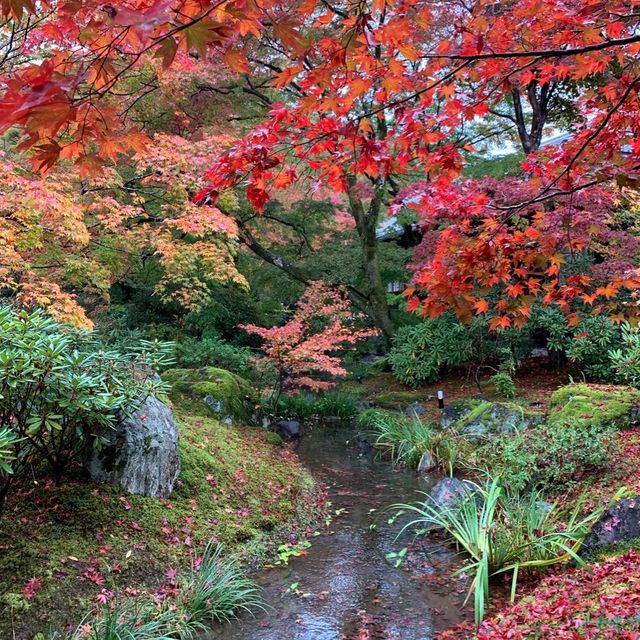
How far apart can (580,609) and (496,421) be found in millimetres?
5387

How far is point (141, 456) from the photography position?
4.49 meters

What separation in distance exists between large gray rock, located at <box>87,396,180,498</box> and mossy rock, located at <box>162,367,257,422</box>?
3.38 m

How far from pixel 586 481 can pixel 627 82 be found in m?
3.83

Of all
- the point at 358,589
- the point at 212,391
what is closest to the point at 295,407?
the point at 212,391

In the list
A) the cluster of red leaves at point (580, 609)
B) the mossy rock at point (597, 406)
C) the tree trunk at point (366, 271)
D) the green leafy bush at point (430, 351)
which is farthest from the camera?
the tree trunk at point (366, 271)

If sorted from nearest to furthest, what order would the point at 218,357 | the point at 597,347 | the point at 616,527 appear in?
the point at 616,527 → the point at 597,347 → the point at 218,357

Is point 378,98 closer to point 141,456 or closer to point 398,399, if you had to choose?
point 141,456

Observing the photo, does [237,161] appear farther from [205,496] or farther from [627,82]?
[205,496]

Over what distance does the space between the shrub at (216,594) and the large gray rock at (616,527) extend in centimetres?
246

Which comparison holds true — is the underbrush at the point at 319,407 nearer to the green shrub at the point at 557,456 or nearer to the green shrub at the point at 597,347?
the green shrub at the point at 597,347

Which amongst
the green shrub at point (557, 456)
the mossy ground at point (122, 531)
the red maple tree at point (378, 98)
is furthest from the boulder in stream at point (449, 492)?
the red maple tree at point (378, 98)

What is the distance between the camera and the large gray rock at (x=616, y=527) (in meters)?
3.63

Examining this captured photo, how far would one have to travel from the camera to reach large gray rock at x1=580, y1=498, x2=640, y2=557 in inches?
143

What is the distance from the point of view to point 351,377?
1363 centimetres
